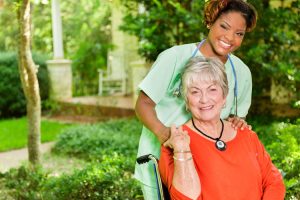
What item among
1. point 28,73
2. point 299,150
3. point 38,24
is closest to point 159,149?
point 299,150

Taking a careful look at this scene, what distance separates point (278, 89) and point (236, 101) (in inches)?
234

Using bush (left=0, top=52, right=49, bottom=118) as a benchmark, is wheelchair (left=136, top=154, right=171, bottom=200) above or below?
above

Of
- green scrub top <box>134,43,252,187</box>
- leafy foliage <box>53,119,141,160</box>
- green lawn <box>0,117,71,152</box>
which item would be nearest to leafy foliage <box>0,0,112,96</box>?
green lawn <box>0,117,71,152</box>

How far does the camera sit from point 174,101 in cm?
226

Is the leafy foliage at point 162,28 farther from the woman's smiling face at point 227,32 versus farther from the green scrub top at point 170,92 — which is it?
the woman's smiling face at point 227,32

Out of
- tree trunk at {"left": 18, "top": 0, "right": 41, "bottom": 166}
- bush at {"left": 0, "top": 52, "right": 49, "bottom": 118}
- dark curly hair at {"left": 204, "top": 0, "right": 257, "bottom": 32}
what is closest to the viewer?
dark curly hair at {"left": 204, "top": 0, "right": 257, "bottom": 32}

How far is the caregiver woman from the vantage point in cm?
218

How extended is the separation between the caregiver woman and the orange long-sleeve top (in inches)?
4.4

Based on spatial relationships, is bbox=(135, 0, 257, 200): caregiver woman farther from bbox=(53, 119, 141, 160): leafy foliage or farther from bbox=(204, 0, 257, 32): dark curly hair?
bbox=(53, 119, 141, 160): leafy foliage

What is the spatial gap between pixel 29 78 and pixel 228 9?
3.75 m

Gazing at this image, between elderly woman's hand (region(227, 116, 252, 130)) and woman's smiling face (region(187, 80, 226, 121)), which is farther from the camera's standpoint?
elderly woman's hand (region(227, 116, 252, 130))

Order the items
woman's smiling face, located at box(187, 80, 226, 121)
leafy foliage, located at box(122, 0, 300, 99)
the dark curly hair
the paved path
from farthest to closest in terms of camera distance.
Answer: the paved path → leafy foliage, located at box(122, 0, 300, 99) → the dark curly hair → woman's smiling face, located at box(187, 80, 226, 121)

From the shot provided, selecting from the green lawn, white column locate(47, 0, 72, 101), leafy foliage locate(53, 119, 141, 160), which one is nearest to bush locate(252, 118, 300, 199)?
leafy foliage locate(53, 119, 141, 160)

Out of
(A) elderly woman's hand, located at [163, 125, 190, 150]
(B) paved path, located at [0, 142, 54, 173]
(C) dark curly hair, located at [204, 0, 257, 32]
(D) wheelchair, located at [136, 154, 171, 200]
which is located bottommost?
(B) paved path, located at [0, 142, 54, 173]
